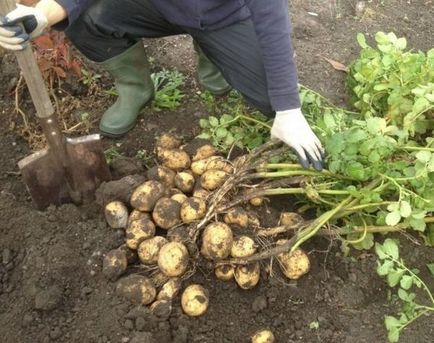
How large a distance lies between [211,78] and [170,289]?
129cm

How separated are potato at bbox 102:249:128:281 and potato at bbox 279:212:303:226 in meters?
0.62

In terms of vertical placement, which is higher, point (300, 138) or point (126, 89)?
point (300, 138)

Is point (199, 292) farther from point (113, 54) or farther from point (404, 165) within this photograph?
point (113, 54)

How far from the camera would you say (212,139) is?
8.15ft

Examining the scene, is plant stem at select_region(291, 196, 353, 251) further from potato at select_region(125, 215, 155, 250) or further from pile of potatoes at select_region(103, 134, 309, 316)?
potato at select_region(125, 215, 155, 250)

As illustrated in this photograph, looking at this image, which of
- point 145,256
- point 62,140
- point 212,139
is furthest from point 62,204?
point 212,139

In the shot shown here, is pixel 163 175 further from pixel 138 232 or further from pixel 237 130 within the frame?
pixel 237 130

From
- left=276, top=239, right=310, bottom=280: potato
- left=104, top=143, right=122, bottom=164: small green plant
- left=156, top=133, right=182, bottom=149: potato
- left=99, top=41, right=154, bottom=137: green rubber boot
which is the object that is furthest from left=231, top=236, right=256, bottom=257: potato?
left=99, top=41, right=154, bottom=137: green rubber boot

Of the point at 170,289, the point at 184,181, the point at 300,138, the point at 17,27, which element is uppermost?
the point at 17,27

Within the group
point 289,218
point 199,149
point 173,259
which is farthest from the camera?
point 199,149

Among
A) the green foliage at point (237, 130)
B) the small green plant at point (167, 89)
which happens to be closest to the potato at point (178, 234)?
the green foliage at point (237, 130)

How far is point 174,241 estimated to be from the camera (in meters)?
2.04

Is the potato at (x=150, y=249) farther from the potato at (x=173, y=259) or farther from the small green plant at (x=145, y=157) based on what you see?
the small green plant at (x=145, y=157)

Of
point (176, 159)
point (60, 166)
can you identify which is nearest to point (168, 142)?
point (176, 159)
